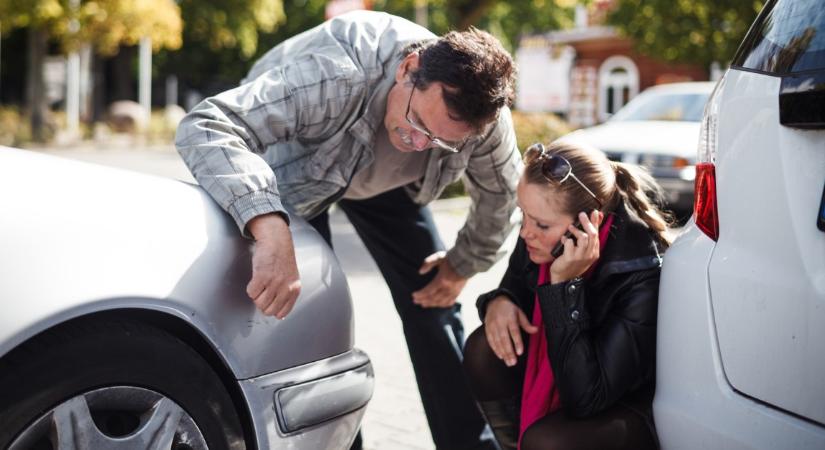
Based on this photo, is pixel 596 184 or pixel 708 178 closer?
pixel 708 178

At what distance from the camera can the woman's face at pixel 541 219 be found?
7.68ft

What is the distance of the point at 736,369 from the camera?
1.81 meters

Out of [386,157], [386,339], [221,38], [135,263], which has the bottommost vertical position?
[386,339]

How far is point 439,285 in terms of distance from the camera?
3223mm

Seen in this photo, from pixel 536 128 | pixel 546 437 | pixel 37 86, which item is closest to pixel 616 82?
pixel 37 86

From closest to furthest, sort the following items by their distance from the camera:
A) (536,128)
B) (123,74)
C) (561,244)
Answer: (561,244) → (536,128) → (123,74)

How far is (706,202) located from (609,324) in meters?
0.42

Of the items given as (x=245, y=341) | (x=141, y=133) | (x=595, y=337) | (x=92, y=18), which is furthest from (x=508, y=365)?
(x=141, y=133)

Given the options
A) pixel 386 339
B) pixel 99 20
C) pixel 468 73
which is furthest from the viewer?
pixel 99 20

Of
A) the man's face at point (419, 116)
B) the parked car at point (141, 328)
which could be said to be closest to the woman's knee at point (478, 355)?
the parked car at point (141, 328)

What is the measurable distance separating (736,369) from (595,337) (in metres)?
0.50

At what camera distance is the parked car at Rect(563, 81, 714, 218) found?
9.40 metres

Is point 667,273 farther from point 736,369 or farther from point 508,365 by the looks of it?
point 508,365

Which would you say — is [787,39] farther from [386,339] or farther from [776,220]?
[386,339]
